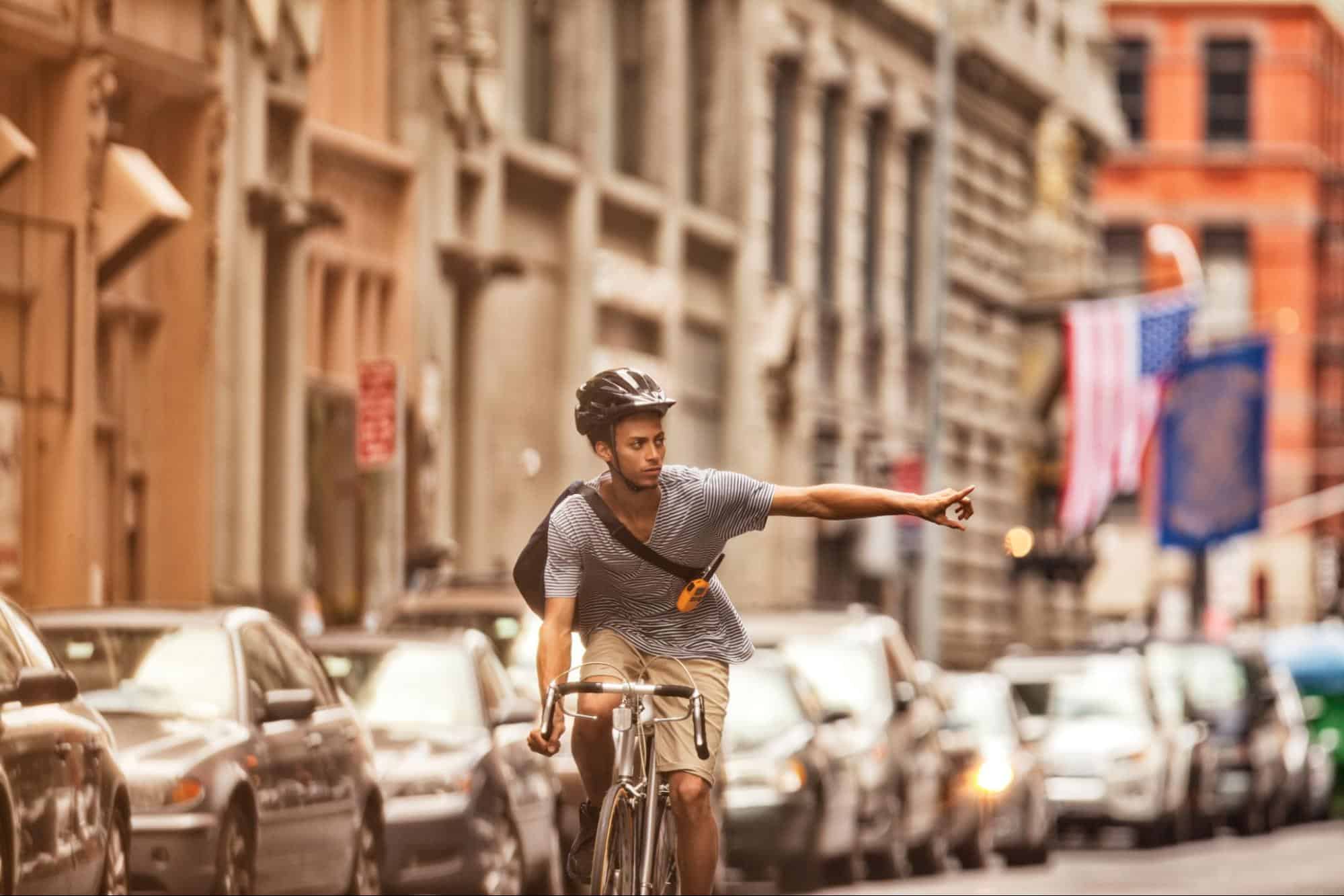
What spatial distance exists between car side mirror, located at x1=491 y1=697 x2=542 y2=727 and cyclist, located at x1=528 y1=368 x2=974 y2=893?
23.8 feet

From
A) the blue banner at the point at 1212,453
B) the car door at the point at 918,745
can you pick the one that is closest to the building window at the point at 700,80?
the blue banner at the point at 1212,453

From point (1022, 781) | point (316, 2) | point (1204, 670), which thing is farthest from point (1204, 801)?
point (316, 2)

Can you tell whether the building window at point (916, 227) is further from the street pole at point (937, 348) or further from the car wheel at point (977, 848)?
the car wheel at point (977, 848)

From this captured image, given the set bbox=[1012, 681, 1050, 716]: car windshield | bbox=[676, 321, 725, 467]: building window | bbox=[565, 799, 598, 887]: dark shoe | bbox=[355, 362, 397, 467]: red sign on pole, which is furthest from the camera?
bbox=[676, 321, 725, 467]: building window

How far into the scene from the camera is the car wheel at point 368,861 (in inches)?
649

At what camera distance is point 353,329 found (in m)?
31.9

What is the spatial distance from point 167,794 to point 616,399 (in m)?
4.84

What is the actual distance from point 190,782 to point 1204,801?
70.0 ft

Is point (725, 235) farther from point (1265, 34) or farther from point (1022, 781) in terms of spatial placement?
point (1265, 34)

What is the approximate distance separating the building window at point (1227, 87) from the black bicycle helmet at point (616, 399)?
83844 mm

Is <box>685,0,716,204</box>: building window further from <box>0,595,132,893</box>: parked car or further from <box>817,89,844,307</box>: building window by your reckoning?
<box>0,595,132,893</box>: parked car

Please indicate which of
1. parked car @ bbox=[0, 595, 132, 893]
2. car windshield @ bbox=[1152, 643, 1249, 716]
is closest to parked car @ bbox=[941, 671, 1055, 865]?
car windshield @ bbox=[1152, 643, 1249, 716]

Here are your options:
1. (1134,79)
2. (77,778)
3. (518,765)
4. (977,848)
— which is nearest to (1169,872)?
(977,848)

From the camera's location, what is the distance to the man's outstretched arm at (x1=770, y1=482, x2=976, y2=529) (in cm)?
978
